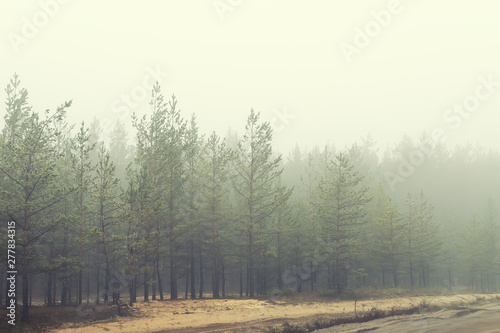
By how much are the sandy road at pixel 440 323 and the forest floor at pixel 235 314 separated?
1055 millimetres

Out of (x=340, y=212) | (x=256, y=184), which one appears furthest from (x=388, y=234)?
(x=256, y=184)

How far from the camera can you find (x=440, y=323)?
73.7 feet

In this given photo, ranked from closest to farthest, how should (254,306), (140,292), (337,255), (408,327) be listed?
1. (408,327)
2. (254,306)
3. (337,255)
4. (140,292)

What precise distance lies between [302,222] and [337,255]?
6.98 meters

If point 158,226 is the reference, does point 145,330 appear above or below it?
below

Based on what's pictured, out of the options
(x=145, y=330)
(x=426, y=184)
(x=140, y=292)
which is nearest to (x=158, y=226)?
(x=145, y=330)

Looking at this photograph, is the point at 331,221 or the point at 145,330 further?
the point at 331,221

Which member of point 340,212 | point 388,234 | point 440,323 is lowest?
point 440,323

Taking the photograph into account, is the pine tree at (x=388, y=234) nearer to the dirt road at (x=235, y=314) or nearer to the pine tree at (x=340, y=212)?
the pine tree at (x=340, y=212)

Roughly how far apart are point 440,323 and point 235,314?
12.9 m

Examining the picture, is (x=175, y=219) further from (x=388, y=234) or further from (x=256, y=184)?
(x=388, y=234)

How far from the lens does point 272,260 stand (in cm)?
4066

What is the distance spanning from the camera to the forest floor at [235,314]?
1931 centimetres

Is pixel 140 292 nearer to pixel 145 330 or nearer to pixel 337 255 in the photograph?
pixel 337 255
